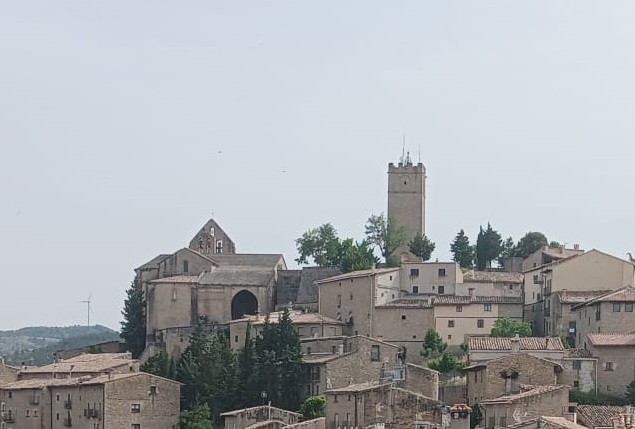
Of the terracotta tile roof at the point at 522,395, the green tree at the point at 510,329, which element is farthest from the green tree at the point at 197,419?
the terracotta tile roof at the point at 522,395

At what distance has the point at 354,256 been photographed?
273 ft

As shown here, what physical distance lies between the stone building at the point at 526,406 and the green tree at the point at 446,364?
37.2 feet

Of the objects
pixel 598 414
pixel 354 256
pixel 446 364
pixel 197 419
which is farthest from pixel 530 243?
pixel 598 414

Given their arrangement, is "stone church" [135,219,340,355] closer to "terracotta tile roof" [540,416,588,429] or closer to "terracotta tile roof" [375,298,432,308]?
"terracotta tile roof" [375,298,432,308]

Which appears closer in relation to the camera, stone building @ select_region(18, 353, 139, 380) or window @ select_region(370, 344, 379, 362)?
window @ select_region(370, 344, 379, 362)

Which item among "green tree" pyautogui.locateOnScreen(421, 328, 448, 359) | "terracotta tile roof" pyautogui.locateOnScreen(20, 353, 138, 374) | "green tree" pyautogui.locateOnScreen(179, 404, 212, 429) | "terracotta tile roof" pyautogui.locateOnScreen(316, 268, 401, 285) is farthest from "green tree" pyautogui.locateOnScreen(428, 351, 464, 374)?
"terracotta tile roof" pyautogui.locateOnScreen(20, 353, 138, 374)

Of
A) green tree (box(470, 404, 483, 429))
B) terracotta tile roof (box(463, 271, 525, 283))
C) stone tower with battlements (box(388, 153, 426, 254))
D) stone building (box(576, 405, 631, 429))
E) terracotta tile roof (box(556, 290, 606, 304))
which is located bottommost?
green tree (box(470, 404, 483, 429))

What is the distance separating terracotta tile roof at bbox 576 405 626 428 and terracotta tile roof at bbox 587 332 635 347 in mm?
4734

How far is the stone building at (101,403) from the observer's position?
67.2 m

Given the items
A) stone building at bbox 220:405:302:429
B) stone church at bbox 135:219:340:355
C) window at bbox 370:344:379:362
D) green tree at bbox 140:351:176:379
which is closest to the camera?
stone building at bbox 220:405:302:429

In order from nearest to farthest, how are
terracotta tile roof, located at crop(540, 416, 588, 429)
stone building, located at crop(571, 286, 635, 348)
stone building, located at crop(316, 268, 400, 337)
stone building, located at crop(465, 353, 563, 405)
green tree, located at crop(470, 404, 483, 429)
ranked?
terracotta tile roof, located at crop(540, 416, 588, 429) → green tree, located at crop(470, 404, 483, 429) → stone building, located at crop(465, 353, 563, 405) → stone building, located at crop(571, 286, 635, 348) → stone building, located at crop(316, 268, 400, 337)

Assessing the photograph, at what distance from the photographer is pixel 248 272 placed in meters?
84.4

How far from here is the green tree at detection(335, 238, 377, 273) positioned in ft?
271

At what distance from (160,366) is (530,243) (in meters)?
26.7
